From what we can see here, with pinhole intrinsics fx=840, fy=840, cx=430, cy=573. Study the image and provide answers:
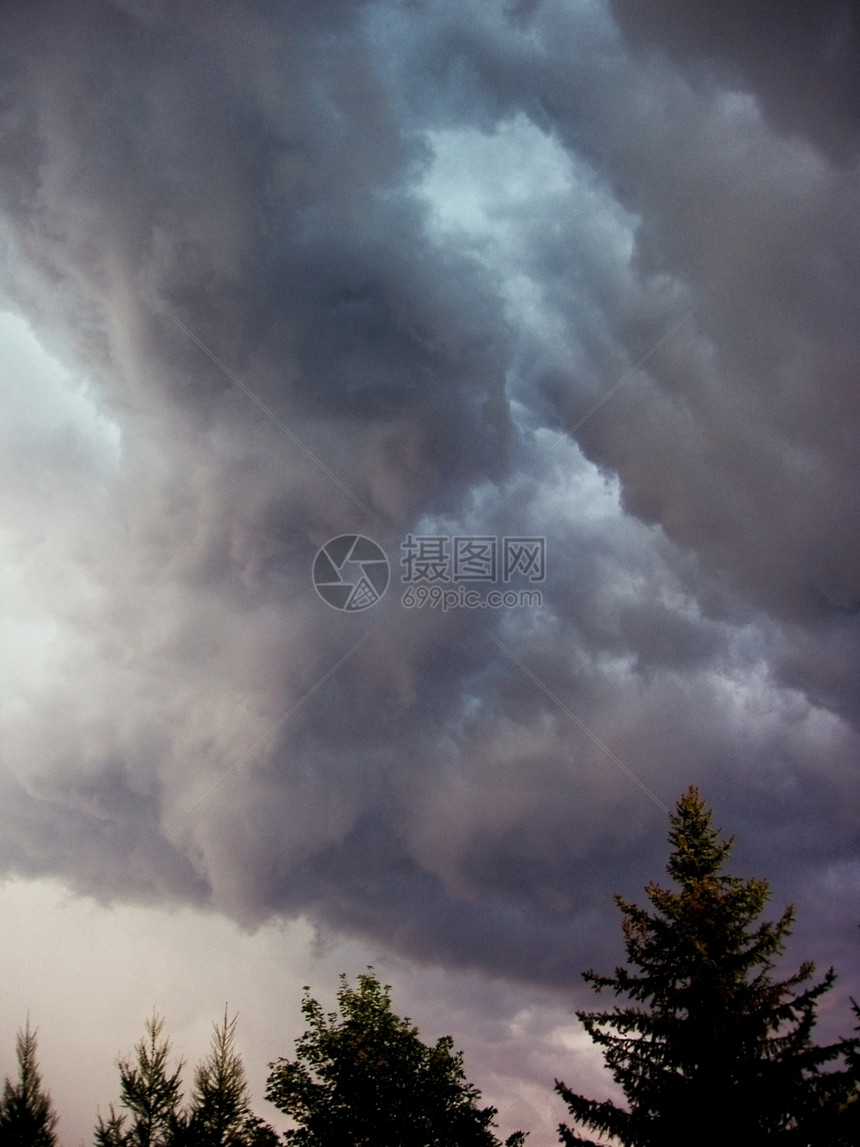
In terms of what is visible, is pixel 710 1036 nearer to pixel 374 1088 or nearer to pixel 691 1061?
pixel 691 1061

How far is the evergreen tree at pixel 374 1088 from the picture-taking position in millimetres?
31156

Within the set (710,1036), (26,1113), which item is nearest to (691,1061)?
(710,1036)

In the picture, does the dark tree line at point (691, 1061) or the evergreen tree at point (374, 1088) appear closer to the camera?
the dark tree line at point (691, 1061)

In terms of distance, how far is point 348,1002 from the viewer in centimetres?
3812

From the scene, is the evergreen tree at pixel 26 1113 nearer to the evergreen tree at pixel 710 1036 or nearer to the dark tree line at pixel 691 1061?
the dark tree line at pixel 691 1061

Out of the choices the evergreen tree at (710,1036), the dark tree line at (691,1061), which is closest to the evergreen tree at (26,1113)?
the dark tree line at (691,1061)

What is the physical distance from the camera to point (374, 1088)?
33.3 m

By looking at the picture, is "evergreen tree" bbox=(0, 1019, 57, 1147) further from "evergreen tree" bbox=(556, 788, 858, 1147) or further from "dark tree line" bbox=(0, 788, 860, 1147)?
"evergreen tree" bbox=(556, 788, 858, 1147)

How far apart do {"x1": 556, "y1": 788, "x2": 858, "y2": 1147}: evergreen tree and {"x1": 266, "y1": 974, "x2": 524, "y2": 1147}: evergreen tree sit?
10784 mm

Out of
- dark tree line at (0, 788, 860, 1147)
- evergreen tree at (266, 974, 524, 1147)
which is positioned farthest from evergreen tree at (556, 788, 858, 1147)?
evergreen tree at (266, 974, 524, 1147)

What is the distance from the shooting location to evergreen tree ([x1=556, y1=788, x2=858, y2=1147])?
1845 cm

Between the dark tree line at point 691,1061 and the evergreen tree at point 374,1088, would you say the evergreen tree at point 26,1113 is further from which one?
the evergreen tree at point 374,1088

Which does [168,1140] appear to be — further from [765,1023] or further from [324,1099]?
[324,1099]

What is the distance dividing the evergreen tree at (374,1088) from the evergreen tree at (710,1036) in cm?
1078
